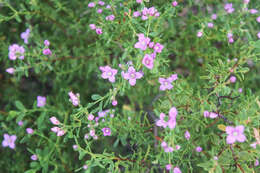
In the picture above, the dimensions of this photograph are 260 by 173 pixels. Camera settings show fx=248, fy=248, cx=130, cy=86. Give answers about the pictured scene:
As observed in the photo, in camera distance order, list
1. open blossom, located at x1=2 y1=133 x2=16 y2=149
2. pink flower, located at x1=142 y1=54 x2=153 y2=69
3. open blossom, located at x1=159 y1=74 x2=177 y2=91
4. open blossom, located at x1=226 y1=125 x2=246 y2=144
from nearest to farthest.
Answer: open blossom, located at x1=226 y1=125 x2=246 y2=144
pink flower, located at x1=142 y1=54 x2=153 y2=69
open blossom, located at x1=159 y1=74 x2=177 y2=91
open blossom, located at x1=2 y1=133 x2=16 y2=149

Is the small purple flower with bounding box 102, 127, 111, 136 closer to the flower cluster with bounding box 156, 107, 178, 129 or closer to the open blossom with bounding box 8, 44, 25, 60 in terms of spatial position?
the flower cluster with bounding box 156, 107, 178, 129

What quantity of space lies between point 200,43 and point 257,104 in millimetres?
1113

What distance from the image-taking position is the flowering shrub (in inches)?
62.5

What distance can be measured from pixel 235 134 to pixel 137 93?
4.82 feet

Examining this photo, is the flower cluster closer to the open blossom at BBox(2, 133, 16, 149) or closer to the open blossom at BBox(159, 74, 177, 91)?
the open blossom at BBox(159, 74, 177, 91)

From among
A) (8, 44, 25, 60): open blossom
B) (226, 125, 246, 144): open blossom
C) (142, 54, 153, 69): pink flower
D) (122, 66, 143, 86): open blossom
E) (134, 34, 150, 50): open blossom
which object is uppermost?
(8, 44, 25, 60): open blossom

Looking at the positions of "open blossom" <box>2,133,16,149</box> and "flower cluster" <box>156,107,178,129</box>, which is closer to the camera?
"flower cluster" <box>156,107,178,129</box>

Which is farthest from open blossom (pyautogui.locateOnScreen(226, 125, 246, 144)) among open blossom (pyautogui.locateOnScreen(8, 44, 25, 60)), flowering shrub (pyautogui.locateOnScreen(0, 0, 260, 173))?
open blossom (pyautogui.locateOnScreen(8, 44, 25, 60))

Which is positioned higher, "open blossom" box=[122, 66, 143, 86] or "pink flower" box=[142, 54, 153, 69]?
"pink flower" box=[142, 54, 153, 69]

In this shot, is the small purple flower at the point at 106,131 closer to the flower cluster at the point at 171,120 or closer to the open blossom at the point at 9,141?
the flower cluster at the point at 171,120

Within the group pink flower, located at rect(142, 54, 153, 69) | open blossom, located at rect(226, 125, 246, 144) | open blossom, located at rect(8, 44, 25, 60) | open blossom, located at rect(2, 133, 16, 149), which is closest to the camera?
open blossom, located at rect(226, 125, 246, 144)

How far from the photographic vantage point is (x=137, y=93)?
2.73 m

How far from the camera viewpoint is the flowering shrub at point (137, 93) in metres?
1.59

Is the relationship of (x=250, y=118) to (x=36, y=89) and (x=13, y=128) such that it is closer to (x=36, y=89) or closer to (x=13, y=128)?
(x=13, y=128)
